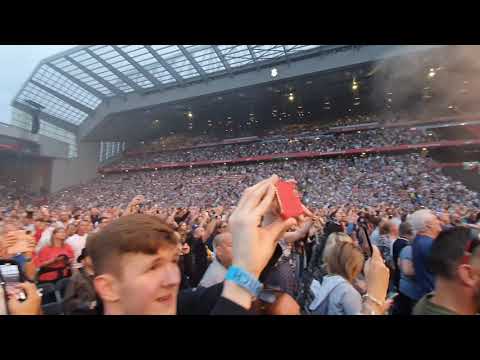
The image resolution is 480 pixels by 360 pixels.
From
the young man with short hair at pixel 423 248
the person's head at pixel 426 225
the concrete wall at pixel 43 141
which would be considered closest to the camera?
the young man with short hair at pixel 423 248

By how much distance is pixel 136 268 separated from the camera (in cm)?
70

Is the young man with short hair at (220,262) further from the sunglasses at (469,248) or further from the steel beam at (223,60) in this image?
the steel beam at (223,60)

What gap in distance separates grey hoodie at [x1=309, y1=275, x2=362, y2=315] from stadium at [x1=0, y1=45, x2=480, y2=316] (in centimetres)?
929

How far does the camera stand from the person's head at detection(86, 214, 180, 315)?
2.22 ft

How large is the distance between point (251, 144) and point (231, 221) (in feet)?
74.0

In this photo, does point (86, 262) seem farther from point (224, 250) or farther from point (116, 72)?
point (116, 72)

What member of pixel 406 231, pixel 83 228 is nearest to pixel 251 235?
pixel 406 231

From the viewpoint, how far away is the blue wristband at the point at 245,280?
0.56 m

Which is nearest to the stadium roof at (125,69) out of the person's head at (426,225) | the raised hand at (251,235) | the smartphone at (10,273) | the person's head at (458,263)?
the person's head at (426,225)

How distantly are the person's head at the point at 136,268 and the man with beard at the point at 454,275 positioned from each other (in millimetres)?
1069

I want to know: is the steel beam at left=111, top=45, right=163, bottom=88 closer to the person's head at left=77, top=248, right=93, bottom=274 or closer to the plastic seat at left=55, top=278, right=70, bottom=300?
the person's head at left=77, top=248, right=93, bottom=274

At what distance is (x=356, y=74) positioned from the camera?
1677 centimetres
